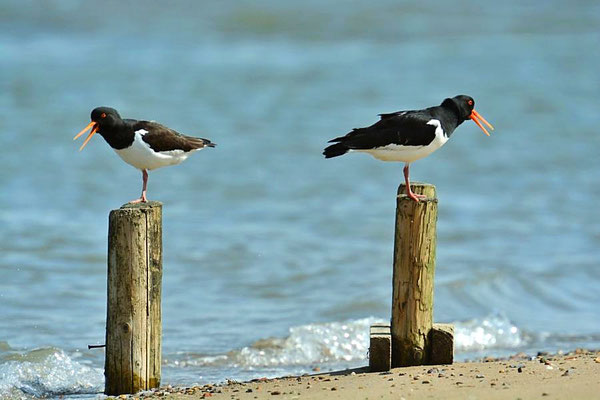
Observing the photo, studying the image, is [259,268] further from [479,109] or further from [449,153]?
[479,109]

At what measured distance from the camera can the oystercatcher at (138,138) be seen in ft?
24.0

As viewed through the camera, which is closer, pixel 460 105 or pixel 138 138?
pixel 138 138

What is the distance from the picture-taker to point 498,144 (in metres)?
17.9

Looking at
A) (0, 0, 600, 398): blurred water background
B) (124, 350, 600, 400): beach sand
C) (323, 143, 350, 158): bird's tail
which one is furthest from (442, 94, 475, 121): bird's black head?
(0, 0, 600, 398): blurred water background

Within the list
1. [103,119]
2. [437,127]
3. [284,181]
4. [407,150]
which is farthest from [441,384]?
[284,181]

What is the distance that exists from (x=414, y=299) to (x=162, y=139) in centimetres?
226

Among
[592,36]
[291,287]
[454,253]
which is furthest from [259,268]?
[592,36]

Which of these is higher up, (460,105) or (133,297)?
(460,105)

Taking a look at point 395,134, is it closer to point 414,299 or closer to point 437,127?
point 437,127

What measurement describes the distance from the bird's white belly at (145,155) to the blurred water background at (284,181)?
1793mm

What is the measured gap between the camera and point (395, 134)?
732 centimetres

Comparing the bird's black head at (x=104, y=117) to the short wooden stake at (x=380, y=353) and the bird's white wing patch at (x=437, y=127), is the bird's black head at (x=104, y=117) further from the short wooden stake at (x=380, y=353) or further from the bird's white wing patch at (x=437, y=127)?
the short wooden stake at (x=380, y=353)

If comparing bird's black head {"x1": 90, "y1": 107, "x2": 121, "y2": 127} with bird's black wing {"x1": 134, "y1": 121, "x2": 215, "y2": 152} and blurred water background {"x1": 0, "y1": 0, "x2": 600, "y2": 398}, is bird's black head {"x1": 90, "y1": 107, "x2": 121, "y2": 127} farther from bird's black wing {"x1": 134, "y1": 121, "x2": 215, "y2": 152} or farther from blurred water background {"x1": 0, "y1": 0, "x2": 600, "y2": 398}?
blurred water background {"x1": 0, "y1": 0, "x2": 600, "y2": 398}

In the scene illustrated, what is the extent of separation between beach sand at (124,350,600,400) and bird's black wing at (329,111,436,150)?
1.66 meters
